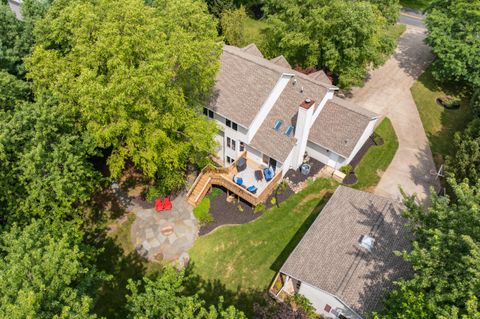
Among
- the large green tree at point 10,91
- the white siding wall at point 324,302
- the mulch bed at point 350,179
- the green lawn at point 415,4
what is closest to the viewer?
the white siding wall at point 324,302

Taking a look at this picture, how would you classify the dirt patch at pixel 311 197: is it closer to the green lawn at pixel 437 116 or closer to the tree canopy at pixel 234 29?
the green lawn at pixel 437 116

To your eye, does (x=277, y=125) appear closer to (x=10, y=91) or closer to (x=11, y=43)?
(x=10, y=91)

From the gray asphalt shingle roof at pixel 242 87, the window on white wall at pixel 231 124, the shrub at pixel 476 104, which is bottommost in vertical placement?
the shrub at pixel 476 104

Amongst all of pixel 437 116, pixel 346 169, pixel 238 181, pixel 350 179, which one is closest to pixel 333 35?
pixel 346 169

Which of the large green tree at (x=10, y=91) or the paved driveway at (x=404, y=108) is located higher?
the large green tree at (x=10, y=91)

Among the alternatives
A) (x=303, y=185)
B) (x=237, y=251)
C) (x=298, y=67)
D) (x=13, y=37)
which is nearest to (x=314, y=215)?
(x=303, y=185)

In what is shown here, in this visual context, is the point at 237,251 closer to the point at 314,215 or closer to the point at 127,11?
the point at 314,215

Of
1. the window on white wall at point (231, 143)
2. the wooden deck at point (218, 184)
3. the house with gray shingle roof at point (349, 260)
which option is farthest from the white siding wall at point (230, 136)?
the house with gray shingle roof at point (349, 260)
